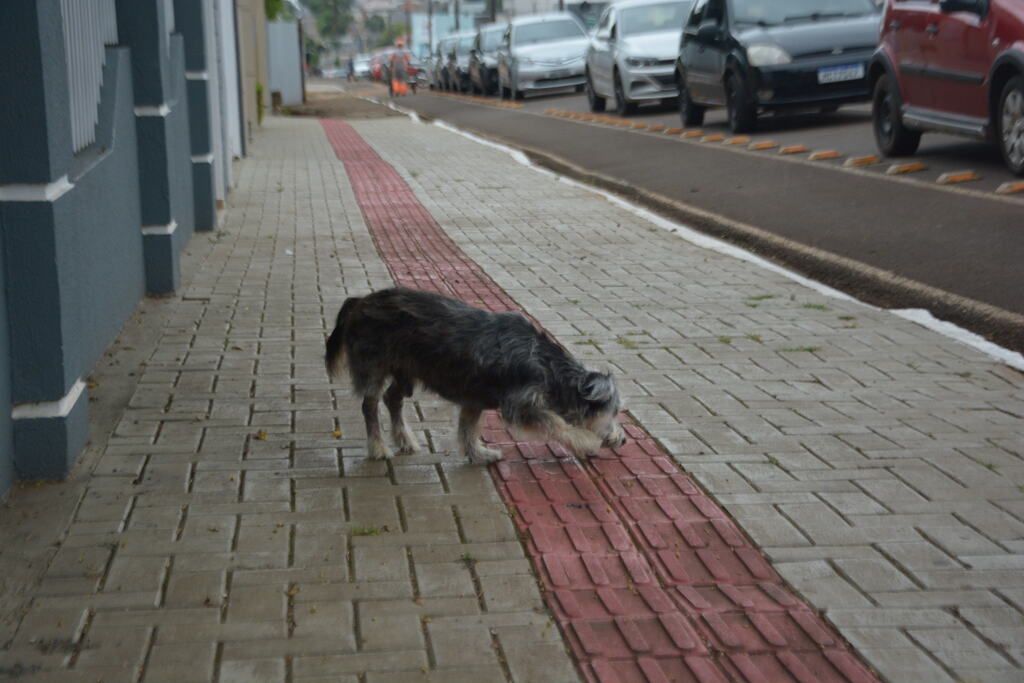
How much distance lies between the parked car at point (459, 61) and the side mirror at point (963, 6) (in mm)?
29697

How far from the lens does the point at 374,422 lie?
212 inches

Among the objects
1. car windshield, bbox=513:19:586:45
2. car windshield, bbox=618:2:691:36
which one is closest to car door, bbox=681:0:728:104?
car windshield, bbox=618:2:691:36

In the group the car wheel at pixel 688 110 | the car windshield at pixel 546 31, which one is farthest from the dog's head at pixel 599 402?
the car windshield at pixel 546 31

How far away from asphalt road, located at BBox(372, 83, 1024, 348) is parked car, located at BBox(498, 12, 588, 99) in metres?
11.8

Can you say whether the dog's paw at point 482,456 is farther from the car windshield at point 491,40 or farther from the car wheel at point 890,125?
the car windshield at point 491,40

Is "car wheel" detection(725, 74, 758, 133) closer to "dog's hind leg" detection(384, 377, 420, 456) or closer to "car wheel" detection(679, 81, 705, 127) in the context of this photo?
"car wheel" detection(679, 81, 705, 127)

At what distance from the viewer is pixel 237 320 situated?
7.98 meters

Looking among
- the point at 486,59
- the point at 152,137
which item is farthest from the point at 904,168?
the point at 486,59

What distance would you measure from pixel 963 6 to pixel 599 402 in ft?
27.8

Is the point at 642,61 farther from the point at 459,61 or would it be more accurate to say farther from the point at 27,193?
the point at 459,61

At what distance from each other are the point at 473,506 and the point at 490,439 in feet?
2.96

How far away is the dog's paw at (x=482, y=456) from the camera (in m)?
5.35

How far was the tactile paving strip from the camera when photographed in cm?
370

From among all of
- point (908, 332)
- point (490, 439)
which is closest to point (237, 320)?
point (490, 439)
